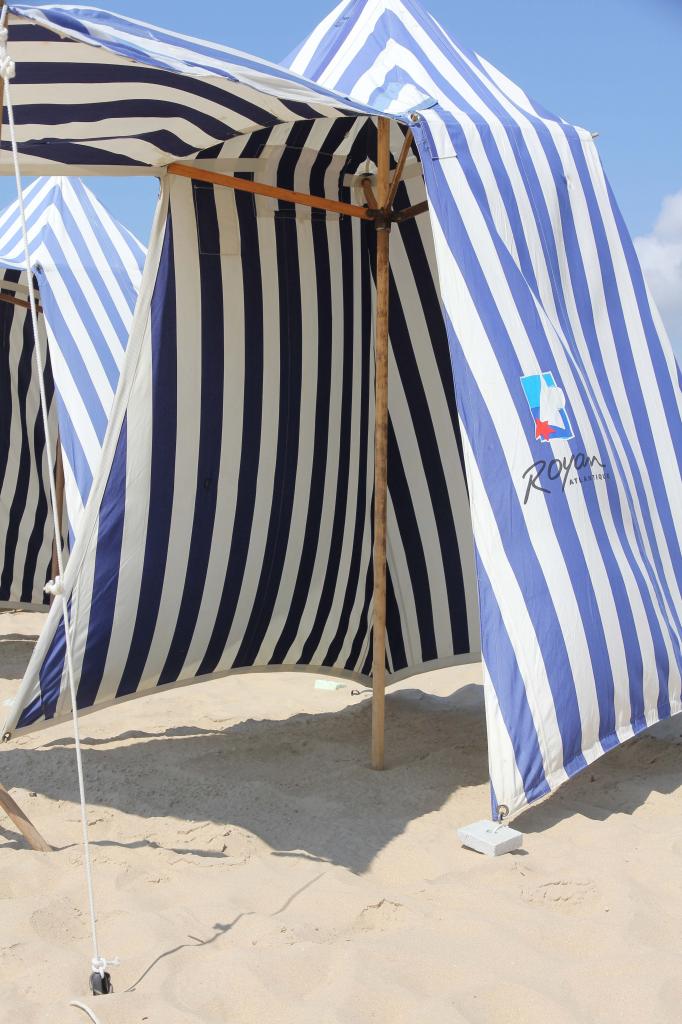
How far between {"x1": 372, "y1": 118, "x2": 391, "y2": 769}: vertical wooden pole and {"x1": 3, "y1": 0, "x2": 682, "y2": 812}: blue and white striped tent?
23 cm

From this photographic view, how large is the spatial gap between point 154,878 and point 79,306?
11.2ft

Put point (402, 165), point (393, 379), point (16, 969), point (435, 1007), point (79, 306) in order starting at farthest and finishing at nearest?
1. point (79, 306)
2. point (393, 379)
3. point (402, 165)
4. point (16, 969)
5. point (435, 1007)

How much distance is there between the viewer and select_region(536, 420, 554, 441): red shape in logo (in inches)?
104

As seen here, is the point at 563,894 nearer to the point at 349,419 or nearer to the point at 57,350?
the point at 349,419

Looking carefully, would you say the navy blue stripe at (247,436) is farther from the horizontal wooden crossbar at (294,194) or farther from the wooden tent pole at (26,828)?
the wooden tent pole at (26,828)

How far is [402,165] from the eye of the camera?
2957mm

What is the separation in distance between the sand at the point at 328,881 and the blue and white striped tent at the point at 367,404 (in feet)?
0.81

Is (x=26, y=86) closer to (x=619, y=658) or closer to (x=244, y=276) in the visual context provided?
(x=244, y=276)

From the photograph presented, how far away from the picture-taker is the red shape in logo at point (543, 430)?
2.65 m

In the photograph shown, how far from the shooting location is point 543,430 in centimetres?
266

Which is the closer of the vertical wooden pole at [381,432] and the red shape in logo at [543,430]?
the red shape in logo at [543,430]

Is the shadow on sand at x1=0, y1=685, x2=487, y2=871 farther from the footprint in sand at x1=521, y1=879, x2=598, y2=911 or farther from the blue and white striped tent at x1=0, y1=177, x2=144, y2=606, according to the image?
the blue and white striped tent at x1=0, y1=177, x2=144, y2=606

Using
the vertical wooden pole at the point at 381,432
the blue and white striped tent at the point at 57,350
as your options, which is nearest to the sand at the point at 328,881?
the vertical wooden pole at the point at 381,432

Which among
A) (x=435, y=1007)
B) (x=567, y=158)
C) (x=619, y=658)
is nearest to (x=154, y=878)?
(x=435, y=1007)
